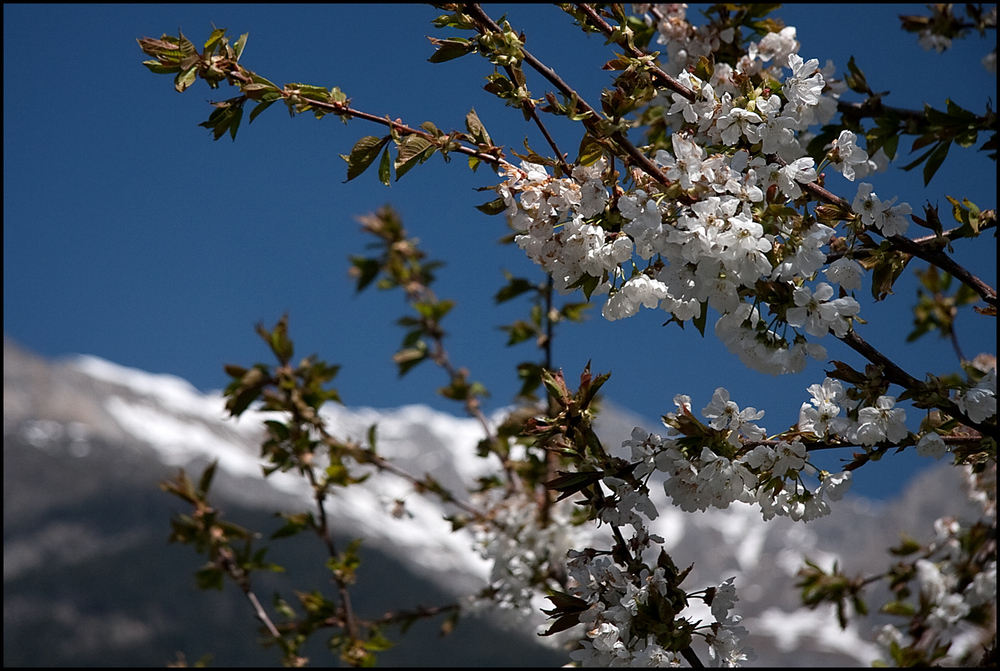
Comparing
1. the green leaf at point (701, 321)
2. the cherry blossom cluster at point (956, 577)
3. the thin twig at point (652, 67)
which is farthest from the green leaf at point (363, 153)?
the cherry blossom cluster at point (956, 577)

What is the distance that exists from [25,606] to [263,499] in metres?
25.3


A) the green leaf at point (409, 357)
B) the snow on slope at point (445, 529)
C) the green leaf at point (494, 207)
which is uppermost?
the snow on slope at point (445, 529)

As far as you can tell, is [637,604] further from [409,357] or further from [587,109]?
[409,357]

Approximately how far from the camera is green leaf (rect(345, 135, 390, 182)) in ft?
4.36

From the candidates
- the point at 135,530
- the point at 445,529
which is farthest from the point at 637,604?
the point at 135,530

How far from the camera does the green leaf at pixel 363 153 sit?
133 centimetres

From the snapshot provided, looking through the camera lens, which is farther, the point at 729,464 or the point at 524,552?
the point at 524,552

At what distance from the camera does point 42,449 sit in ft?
179

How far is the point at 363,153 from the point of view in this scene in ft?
4.37

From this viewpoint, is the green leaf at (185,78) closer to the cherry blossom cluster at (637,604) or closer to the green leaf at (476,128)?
the green leaf at (476,128)

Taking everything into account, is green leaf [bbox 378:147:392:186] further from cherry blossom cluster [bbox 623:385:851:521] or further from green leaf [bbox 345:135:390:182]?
cherry blossom cluster [bbox 623:385:851:521]

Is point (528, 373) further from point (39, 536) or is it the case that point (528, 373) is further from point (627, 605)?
point (39, 536)

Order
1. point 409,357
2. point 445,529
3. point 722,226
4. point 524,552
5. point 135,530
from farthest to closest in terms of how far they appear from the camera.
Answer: point 135,530, point 445,529, point 409,357, point 524,552, point 722,226

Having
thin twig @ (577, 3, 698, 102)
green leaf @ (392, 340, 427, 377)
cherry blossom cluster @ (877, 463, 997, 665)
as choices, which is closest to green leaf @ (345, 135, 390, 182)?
thin twig @ (577, 3, 698, 102)
